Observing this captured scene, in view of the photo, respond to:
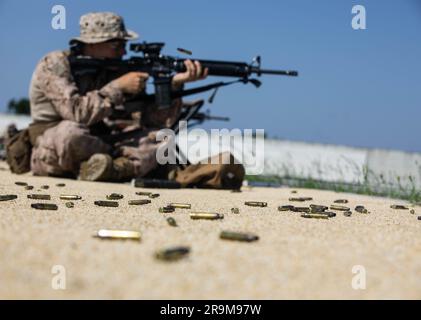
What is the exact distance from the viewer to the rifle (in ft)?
21.1

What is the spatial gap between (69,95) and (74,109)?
156 millimetres

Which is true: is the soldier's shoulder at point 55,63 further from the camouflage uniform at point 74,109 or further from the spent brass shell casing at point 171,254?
the spent brass shell casing at point 171,254

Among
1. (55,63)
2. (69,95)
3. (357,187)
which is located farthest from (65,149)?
(357,187)

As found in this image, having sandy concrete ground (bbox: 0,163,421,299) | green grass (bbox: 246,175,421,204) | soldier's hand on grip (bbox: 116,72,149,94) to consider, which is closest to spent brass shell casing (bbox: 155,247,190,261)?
sandy concrete ground (bbox: 0,163,421,299)

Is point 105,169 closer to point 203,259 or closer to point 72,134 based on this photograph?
point 72,134

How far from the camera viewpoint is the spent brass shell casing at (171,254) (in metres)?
1.97

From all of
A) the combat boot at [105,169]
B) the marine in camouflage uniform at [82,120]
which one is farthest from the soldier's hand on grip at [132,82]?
the combat boot at [105,169]

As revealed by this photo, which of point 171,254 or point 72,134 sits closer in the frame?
point 171,254

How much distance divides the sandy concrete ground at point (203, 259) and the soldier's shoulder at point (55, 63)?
325 cm

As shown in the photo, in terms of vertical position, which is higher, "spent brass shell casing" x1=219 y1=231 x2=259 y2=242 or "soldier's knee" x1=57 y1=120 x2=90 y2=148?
"spent brass shell casing" x1=219 y1=231 x2=259 y2=242

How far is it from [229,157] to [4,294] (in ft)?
15.0

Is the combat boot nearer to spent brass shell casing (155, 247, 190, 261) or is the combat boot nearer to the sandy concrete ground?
the sandy concrete ground

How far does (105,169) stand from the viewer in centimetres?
582

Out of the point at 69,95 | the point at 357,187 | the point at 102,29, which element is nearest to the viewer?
the point at 69,95
